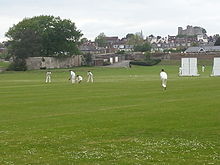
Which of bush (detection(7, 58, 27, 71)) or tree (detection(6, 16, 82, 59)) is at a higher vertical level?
tree (detection(6, 16, 82, 59))

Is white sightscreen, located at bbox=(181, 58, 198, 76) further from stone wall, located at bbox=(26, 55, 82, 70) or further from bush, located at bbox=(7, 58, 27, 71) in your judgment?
stone wall, located at bbox=(26, 55, 82, 70)

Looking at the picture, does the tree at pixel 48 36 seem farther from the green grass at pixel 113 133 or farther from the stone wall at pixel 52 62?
the green grass at pixel 113 133

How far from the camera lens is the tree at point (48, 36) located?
13925 cm

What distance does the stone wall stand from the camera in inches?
5433

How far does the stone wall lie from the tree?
1.81 metres

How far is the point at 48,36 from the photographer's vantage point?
Answer: 146125 mm

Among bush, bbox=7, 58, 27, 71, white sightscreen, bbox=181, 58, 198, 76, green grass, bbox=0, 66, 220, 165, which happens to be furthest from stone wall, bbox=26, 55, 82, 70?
green grass, bbox=0, 66, 220, 165

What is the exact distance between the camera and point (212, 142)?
16156 millimetres

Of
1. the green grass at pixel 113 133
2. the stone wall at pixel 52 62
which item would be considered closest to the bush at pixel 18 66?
the stone wall at pixel 52 62

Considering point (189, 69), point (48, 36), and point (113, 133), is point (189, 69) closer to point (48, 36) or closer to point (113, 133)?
point (113, 133)

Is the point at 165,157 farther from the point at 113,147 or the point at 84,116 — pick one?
the point at 84,116

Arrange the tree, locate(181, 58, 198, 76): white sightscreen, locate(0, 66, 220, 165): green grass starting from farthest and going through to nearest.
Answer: the tree < locate(181, 58, 198, 76): white sightscreen < locate(0, 66, 220, 165): green grass

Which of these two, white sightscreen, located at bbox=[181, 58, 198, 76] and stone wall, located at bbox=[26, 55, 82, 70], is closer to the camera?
white sightscreen, located at bbox=[181, 58, 198, 76]

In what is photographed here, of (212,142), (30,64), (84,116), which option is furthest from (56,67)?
(212,142)
